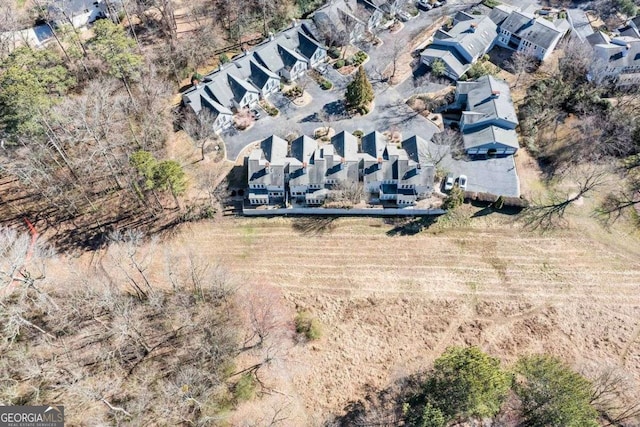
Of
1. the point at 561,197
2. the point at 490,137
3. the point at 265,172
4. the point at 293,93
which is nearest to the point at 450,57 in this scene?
the point at 490,137

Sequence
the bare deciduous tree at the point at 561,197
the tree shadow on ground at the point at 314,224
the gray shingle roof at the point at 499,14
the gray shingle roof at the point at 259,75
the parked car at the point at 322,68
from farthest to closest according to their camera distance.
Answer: the gray shingle roof at the point at 499,14, the parked car at the point at 322,68, the gray shingle roof at the point at 259,75, the bare deciduous tree at the point at 561,197, the tree shadow on ground at the point at 314,224

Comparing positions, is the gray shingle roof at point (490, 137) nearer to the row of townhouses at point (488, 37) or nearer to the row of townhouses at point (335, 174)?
the row of townhouses at point (335, 174)

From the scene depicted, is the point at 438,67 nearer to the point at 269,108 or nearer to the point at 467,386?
the point at 269,108

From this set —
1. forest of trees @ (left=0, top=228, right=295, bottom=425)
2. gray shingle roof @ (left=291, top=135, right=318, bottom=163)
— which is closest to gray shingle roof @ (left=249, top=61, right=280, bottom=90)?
gray shingle roof @ (left=291, top=135, right=318, bottom=163)

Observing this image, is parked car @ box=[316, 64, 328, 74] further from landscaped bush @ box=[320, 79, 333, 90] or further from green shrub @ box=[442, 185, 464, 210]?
green shrub @ box=[442, 185, 464, 210]

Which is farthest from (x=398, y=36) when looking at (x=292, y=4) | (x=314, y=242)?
(x=314, y=242)

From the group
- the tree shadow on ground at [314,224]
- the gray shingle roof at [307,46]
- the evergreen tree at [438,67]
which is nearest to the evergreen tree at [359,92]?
the gray shingle roof at [307,46]
